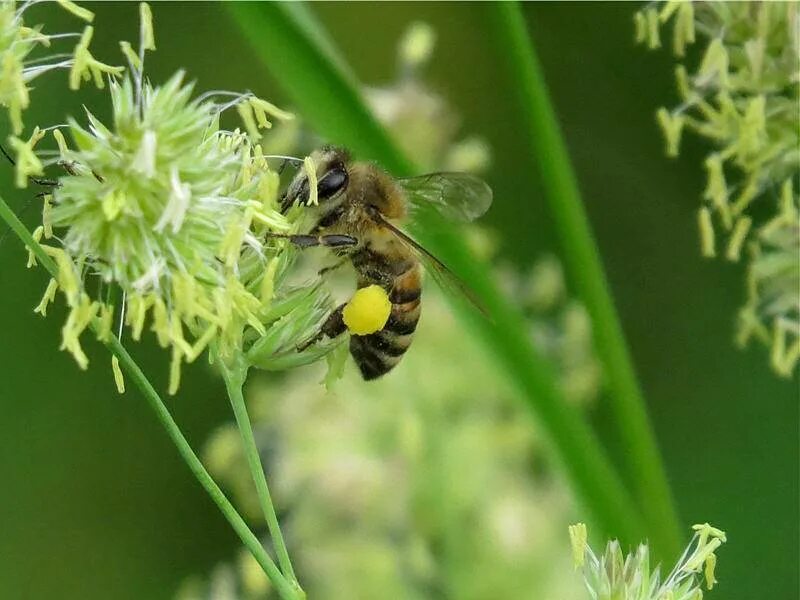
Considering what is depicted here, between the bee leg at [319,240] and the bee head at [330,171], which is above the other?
the bee head at [330,171]

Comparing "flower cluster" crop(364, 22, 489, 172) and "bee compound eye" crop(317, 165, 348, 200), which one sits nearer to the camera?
"bee compound eye" crop(317, 165, 348, 200)

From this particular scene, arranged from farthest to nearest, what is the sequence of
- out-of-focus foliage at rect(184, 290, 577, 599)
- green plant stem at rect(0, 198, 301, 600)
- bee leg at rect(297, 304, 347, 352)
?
1. out-of-focus foliage at rect(184, 290, 577, 599)
2. bee leg at rect(297, 304, 347, 352)
3. green plant stem at rect(0, 198, 301, 600)

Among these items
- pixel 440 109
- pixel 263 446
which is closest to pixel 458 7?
pixel 440 109

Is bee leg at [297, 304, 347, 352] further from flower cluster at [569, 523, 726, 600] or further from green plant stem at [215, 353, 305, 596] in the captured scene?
flower cluster at [569, 523, 726, 600]

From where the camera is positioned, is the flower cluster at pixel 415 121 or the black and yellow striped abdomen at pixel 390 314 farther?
the flower cluster at pixel 415 121

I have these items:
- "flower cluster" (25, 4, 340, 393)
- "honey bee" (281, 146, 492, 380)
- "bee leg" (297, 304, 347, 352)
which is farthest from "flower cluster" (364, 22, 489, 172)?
"flower cluster" (25, 4, 340, 393)

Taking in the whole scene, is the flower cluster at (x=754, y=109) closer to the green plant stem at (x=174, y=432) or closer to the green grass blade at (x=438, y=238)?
the green grass blade at (x=438, y=238)

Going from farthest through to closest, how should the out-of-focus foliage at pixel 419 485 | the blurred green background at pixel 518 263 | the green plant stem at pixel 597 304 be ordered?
the blurred green background at pixel 518 263 < the out-of-focus foliage at pixel 419 485 < the green plant stem at pixel 597 304

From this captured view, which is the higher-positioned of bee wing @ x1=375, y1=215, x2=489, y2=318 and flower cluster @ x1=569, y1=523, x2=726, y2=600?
bee wing @ x1=375, y1=215, x2=489, y2=318

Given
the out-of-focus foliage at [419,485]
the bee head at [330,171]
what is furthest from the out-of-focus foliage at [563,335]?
the bee head at [330,171]
